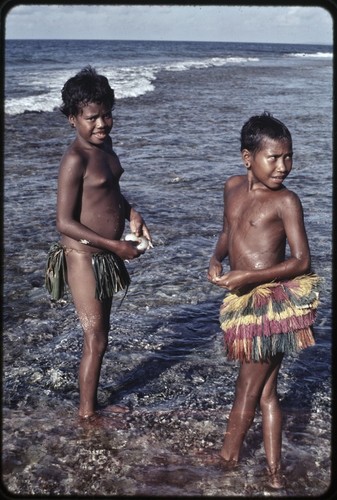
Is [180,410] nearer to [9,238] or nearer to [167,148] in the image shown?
[9,238]

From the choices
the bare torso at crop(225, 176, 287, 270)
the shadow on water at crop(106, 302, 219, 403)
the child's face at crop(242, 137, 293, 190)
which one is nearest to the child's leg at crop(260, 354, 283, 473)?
the bare torso at crop(225, 176, 287, 270)

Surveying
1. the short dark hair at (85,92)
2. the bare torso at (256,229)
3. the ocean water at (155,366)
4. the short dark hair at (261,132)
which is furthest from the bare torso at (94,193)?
the ocean water at (155,366)

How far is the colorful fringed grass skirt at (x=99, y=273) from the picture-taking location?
3.49m

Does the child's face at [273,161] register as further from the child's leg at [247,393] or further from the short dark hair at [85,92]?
the short dark hair at [85,92]

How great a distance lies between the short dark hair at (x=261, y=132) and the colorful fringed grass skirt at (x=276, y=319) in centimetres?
62

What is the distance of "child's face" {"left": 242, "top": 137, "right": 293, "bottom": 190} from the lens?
288cm

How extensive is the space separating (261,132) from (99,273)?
114 centimetres

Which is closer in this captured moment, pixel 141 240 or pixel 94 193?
pixel 94 193

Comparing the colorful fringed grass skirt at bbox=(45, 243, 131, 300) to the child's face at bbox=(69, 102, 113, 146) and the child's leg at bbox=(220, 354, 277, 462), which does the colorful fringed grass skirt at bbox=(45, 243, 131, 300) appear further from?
the child's leg at bbox=(220, 354, 277, 462)

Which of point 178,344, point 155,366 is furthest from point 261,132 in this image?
point 178,344

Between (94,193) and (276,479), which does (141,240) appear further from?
(276,479)

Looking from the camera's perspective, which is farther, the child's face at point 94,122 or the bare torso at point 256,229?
the child's face at point 94,122

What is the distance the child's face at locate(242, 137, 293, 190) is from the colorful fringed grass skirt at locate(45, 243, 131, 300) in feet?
3.32

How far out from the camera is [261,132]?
9.55ft
